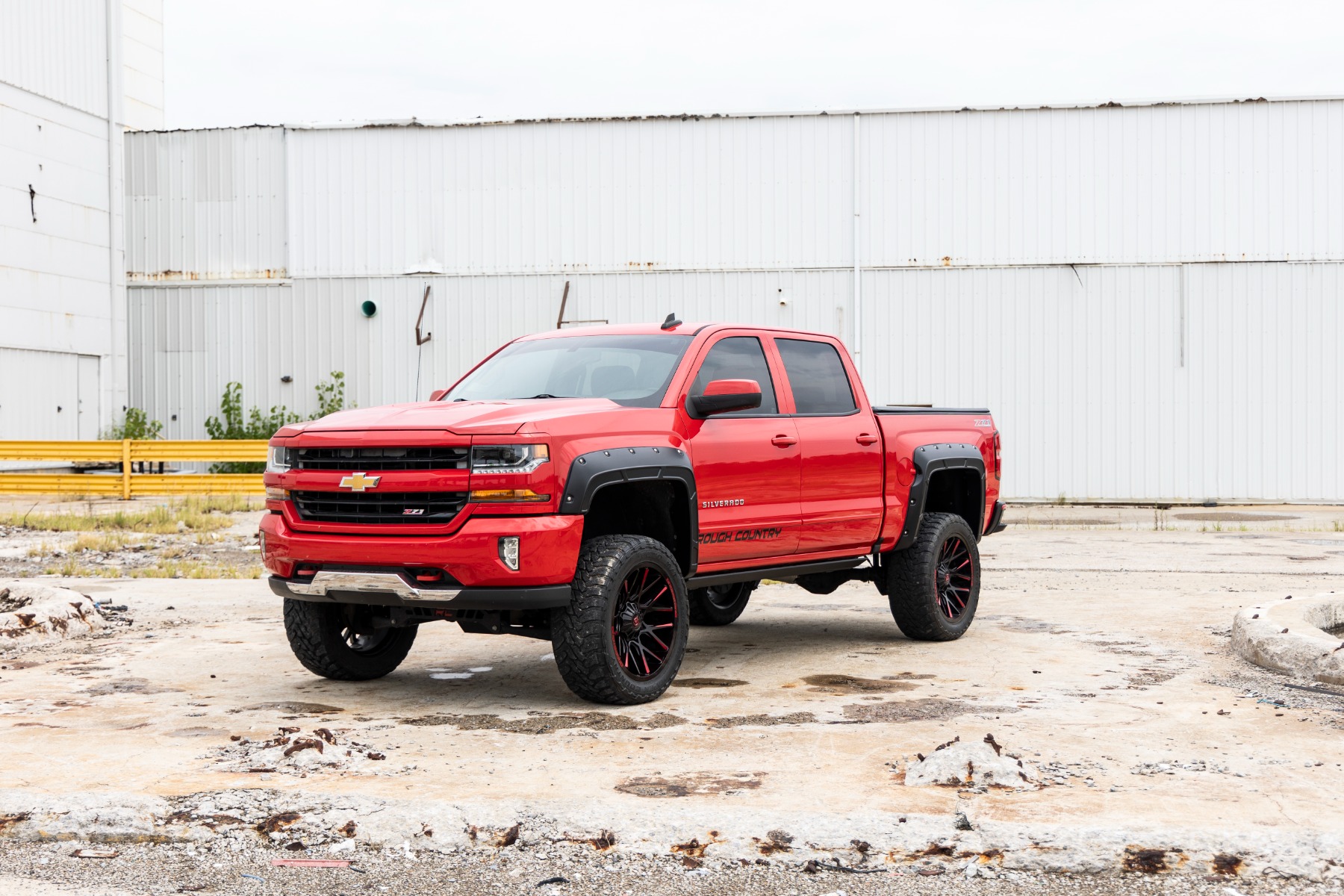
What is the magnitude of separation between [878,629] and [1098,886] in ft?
19.1

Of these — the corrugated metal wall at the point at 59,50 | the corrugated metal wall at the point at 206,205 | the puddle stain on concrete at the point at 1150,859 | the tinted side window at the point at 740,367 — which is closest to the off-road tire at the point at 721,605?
the tinted side window at the point at 740,367

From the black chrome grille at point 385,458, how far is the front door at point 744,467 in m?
1.42

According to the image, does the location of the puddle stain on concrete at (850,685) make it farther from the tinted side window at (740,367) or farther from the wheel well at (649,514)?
the tinted side window at (740,367)

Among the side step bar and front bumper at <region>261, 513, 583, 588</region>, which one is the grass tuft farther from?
front bumper at <region>261, 513, 583, 588</region>

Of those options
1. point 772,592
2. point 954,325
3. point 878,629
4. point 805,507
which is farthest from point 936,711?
point 954,325

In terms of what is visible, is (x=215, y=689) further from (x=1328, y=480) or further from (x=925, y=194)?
(x=1328, y=480)

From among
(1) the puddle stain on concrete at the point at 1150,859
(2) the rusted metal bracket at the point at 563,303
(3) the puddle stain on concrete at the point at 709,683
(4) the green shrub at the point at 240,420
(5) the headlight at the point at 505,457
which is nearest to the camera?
(1) the puddle stain on concrete at the point at 1150,859

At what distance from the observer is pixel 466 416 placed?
22.7 feet

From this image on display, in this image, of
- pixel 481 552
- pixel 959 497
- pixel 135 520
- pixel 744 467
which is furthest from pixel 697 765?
pixel 135 520

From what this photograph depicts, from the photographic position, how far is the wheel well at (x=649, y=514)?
7332 mm

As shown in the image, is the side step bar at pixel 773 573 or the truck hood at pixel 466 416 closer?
the truck hood at pixel 466 416

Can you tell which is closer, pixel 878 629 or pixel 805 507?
pixel 805 507

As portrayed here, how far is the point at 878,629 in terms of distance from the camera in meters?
10.1

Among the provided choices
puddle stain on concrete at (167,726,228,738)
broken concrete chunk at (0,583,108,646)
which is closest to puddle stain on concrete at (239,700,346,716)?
puddle stain on concrete at (167,726,228,738)
